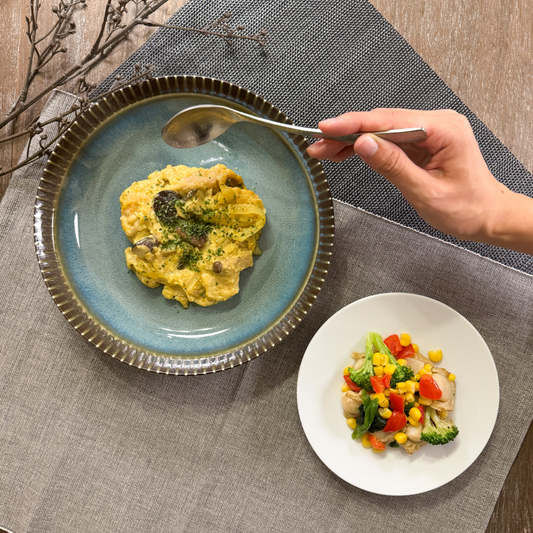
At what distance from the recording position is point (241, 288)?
2783mm

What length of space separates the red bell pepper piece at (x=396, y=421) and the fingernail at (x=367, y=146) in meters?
1.63

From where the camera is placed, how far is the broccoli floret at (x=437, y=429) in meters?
2.65

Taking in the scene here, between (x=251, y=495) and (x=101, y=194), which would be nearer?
(x=101, y=194)

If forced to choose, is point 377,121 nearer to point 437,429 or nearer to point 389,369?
point 389,369

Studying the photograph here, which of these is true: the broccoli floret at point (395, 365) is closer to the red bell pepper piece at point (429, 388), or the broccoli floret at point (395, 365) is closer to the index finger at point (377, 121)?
the red bell pepper piece at point (429, 388)

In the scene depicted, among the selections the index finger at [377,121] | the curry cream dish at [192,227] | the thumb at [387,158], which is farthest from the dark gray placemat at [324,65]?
the curry cream dish at [192,227]

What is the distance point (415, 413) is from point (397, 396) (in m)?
0.16

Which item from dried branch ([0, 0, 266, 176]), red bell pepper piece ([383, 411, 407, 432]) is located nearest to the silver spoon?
dried branch ([0, 0, 266, 176])

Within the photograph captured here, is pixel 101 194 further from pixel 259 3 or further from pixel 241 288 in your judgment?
pixel 259 3

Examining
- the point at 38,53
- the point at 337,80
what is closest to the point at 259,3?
the point at 337,80

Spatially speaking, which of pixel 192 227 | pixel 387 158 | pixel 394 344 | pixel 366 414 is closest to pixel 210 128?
pixel 192 227

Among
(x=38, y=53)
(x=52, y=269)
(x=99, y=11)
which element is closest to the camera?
(x=52, y=269)

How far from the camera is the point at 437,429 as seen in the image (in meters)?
2.72

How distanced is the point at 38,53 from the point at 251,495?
336cm
